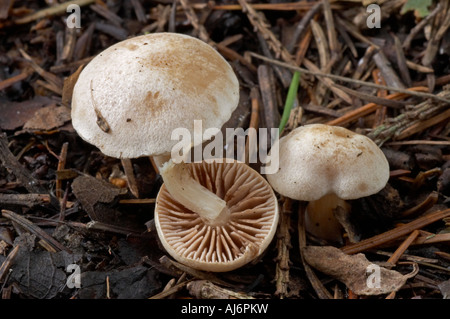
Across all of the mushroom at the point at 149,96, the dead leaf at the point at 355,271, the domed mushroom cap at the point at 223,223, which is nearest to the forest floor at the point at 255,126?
the dead leaf at the point at 355,271

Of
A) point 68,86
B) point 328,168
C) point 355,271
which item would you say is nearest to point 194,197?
point 328,168

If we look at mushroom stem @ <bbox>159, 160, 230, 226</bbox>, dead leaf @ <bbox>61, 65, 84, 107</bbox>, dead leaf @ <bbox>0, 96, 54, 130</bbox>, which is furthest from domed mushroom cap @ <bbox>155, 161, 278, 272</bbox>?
dead leaf @ <bbox>0, 96, 54, 130</bbox>

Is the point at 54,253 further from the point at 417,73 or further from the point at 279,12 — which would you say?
the point at 417,73

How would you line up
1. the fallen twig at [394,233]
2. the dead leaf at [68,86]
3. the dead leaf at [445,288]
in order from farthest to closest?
the dead leaf at [68,86]
the fallen twig at [394,233]
the dead leaf at [445,288]

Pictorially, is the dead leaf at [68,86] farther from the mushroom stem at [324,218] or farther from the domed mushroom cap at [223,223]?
the mushroom stem at [324,218]

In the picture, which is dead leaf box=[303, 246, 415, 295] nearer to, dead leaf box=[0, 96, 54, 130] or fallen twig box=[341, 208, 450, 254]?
fallen twig box=[341, 208, 450, 254]
